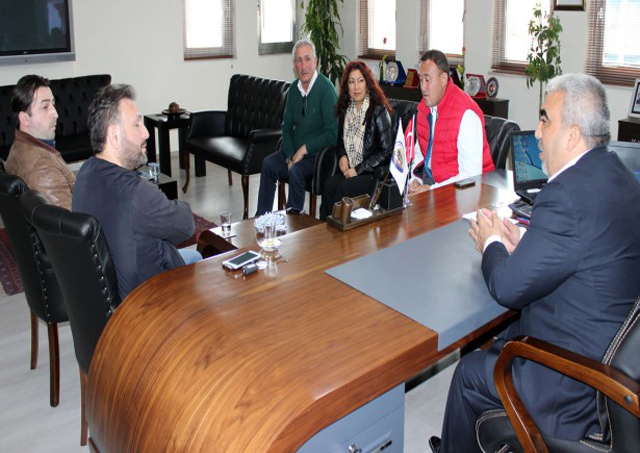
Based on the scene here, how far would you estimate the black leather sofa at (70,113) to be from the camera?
19.8 ft

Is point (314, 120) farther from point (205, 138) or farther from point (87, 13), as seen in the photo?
point (87, 13)

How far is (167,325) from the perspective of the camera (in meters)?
2.09

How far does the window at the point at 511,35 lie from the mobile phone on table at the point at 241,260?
513cm

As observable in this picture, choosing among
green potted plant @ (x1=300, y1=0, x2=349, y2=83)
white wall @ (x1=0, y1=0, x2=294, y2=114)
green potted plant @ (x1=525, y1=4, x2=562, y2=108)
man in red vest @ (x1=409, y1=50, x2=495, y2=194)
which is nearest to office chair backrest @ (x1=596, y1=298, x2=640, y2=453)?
man in red vest @ (x1=409, y1=50, x2=495, y2=194)

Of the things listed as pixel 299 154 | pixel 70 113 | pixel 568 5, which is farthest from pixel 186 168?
pixel 568 5

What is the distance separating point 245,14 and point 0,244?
14.2ft

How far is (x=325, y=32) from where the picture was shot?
834cm

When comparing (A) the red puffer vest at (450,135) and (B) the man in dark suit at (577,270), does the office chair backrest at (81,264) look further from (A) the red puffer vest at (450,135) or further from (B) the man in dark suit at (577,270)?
(A) the red puffer vest at (450,135)

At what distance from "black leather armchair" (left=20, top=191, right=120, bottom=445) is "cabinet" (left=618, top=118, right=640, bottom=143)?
4.72m

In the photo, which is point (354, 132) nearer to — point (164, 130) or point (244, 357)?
point (164, 130)

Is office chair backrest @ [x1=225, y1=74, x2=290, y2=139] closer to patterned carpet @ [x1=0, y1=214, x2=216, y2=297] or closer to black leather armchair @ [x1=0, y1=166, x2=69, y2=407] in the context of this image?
patterned carpet @ [x1=0, y1=214, x2=216, y2=297]

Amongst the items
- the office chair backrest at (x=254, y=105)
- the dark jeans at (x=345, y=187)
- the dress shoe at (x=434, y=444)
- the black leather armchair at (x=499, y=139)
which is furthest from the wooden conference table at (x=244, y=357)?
the office chair backrest at (x=254, y=105)

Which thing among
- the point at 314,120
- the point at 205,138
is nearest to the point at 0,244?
the point at 205,138

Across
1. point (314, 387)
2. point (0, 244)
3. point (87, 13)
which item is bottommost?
point (0, 244)
